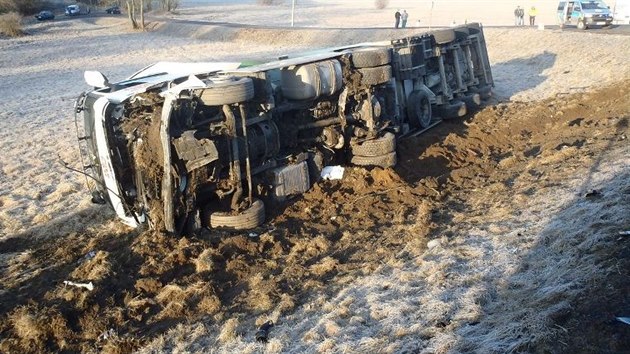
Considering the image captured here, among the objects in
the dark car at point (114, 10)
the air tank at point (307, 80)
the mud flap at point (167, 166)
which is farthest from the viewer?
the dark car at point (114, 10)

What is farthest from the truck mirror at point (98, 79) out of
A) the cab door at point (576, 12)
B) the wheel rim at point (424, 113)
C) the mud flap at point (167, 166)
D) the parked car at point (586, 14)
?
the cab door at point (576, 12)

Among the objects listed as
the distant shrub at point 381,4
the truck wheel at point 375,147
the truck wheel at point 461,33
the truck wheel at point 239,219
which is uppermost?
the distant shrub at point 381,4

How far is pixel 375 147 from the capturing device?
9250 millimetres

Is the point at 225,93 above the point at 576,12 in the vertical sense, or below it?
below

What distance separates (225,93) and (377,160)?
3.04m

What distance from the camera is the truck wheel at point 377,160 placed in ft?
30.4

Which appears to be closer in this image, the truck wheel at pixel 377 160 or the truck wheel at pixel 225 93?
the truck wheel at pixel 225 93

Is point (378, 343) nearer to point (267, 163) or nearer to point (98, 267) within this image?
point (98, 267)

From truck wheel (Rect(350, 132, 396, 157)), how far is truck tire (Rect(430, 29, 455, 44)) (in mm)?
4384

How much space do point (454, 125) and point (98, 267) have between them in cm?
839

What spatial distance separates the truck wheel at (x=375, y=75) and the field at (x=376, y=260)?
147cm

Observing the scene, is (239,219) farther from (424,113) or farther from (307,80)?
(424,113)

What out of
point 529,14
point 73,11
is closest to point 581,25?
point 529,14

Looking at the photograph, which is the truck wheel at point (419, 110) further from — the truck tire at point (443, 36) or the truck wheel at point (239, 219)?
the truck wheel at point (239, 219)
